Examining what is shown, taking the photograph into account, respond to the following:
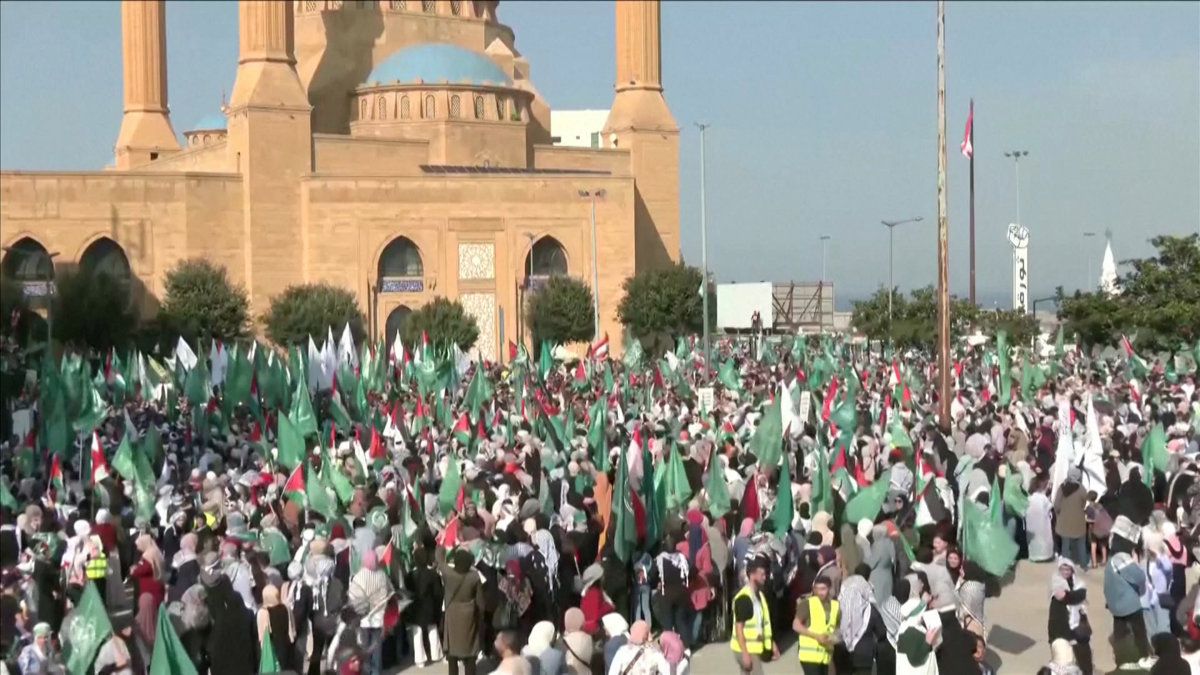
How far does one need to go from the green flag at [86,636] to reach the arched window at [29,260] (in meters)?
44.2

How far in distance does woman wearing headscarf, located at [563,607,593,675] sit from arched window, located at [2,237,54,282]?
45.2 meters

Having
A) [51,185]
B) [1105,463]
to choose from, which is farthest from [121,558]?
[51,185]

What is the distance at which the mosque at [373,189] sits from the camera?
54781 millimetres

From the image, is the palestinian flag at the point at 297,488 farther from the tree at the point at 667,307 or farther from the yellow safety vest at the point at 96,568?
the tree at the point at 667,307

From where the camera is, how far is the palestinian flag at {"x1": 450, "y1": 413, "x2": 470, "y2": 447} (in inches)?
761

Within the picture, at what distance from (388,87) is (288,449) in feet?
145

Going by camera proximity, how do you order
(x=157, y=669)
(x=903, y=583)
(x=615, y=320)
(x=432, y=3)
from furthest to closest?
(x=432, y=3), (x=615, y=320), (x=903, y=583), (x=157, y=669)

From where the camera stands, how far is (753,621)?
10211mm

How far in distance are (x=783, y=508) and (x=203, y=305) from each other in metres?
39.7

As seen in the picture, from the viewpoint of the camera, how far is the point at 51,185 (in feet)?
176

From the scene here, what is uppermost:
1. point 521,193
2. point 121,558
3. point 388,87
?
point 388,87

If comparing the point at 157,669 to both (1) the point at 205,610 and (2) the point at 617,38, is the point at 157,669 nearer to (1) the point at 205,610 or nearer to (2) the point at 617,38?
(1) the point at 205,610

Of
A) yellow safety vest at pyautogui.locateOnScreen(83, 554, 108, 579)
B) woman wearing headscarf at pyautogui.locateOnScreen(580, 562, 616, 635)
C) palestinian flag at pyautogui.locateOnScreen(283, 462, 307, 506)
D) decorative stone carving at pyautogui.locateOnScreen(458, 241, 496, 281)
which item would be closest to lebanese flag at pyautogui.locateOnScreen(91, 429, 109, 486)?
palestinian flag at pyautogui.locateOnScreen(283, 462, 307, 506)

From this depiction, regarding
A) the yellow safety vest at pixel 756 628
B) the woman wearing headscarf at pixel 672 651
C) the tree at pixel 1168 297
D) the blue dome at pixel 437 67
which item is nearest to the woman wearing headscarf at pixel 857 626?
the yellow safety vest at pixel 756 628
